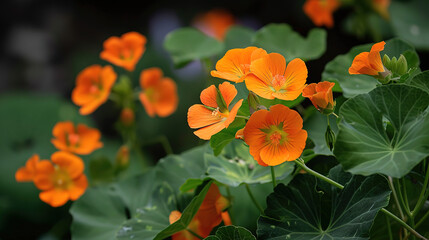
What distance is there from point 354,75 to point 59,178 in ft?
1.67

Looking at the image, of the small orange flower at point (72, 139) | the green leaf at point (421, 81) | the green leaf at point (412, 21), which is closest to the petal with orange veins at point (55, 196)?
the small orange flower at point (72, 139)

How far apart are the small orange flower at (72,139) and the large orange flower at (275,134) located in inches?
19.3

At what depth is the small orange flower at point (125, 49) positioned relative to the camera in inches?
41.1

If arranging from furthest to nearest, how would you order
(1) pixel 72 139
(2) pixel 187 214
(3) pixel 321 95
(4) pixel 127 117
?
1. (4) pixel 127 117
2. (1) pixel 72 139
3. (2) pixel 187 214
4. (3) pixel 321 95

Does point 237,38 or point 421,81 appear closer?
point 421,81

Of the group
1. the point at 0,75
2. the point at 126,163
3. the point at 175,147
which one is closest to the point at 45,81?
the point at 0,75

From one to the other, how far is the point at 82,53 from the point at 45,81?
0.21 meters

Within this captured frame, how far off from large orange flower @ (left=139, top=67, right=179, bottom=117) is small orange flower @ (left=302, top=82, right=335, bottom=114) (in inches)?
23.7

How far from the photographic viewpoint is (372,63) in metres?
0.60

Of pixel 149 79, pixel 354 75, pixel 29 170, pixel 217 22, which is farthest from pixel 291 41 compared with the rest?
pixel 217 22

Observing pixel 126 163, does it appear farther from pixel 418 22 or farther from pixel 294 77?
pixel 418 22

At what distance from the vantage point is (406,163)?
1.69 ft

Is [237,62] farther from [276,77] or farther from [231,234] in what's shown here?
[231,234]

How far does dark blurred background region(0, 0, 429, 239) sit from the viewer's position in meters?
1.75
